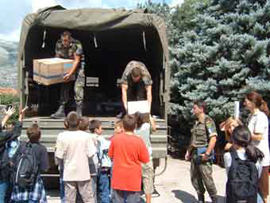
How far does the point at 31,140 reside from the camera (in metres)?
4.69

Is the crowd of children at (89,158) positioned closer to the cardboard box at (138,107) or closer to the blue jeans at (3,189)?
the blue jeans at (3,189)

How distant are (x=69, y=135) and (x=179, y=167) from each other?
494 centimetres

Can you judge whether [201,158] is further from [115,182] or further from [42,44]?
[42,44]

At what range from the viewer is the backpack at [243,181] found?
3697mm

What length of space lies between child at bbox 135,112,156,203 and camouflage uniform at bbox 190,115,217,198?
0.65 metres

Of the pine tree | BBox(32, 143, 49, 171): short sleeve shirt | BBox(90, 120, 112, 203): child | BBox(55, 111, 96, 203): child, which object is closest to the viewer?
BBox(55, 111, 96, 203): child

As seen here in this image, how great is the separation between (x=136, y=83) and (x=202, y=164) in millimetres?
1793

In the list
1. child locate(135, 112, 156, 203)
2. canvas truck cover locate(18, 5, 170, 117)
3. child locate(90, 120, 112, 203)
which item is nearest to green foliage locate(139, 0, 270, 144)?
canvas truck cover locate(18, 5, 170, 117)

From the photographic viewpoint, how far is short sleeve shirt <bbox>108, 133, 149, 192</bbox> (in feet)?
14.0

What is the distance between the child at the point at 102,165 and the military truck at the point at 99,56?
45 cm

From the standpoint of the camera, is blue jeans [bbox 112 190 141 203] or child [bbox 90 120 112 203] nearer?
blue jeans [bbox 112 190 141 203]

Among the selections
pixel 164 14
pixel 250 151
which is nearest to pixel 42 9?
pixel 250 151

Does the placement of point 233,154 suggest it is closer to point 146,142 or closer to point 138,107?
point 146,142

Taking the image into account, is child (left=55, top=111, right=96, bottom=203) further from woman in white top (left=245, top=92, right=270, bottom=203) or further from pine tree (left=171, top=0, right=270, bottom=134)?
pine tree (left=171, top=0, right=270, bottom=134)
